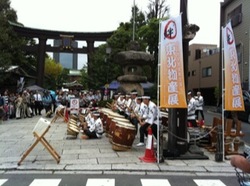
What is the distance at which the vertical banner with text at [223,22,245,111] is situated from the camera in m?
10.2

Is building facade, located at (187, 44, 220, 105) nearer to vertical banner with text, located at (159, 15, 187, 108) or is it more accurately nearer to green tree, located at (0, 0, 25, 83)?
green tree, located at (0, 0, 25, 83)

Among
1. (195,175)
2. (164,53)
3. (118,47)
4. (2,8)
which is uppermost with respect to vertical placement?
(2,8)

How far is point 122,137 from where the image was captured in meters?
10.9

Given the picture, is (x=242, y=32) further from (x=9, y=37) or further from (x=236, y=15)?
(x=9, y=37)

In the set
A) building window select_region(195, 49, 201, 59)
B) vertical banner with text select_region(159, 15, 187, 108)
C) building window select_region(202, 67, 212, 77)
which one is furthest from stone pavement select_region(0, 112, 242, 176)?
building window select_region(195, 49, 201, 59)

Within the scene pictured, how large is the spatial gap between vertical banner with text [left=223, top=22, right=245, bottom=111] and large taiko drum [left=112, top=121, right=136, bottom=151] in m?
3.04

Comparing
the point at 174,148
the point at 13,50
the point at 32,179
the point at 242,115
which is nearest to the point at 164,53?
the point at 174,148

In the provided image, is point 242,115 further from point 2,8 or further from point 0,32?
point 2,8

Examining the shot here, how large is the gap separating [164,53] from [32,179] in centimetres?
472

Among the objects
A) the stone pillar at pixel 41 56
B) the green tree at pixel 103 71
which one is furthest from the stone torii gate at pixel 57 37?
the green tree at pixel 103 71

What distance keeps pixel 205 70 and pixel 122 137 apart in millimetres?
38855

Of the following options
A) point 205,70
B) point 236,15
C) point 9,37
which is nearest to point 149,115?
point 236,15

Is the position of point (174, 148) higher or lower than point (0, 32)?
lower

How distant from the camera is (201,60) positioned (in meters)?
49.2
